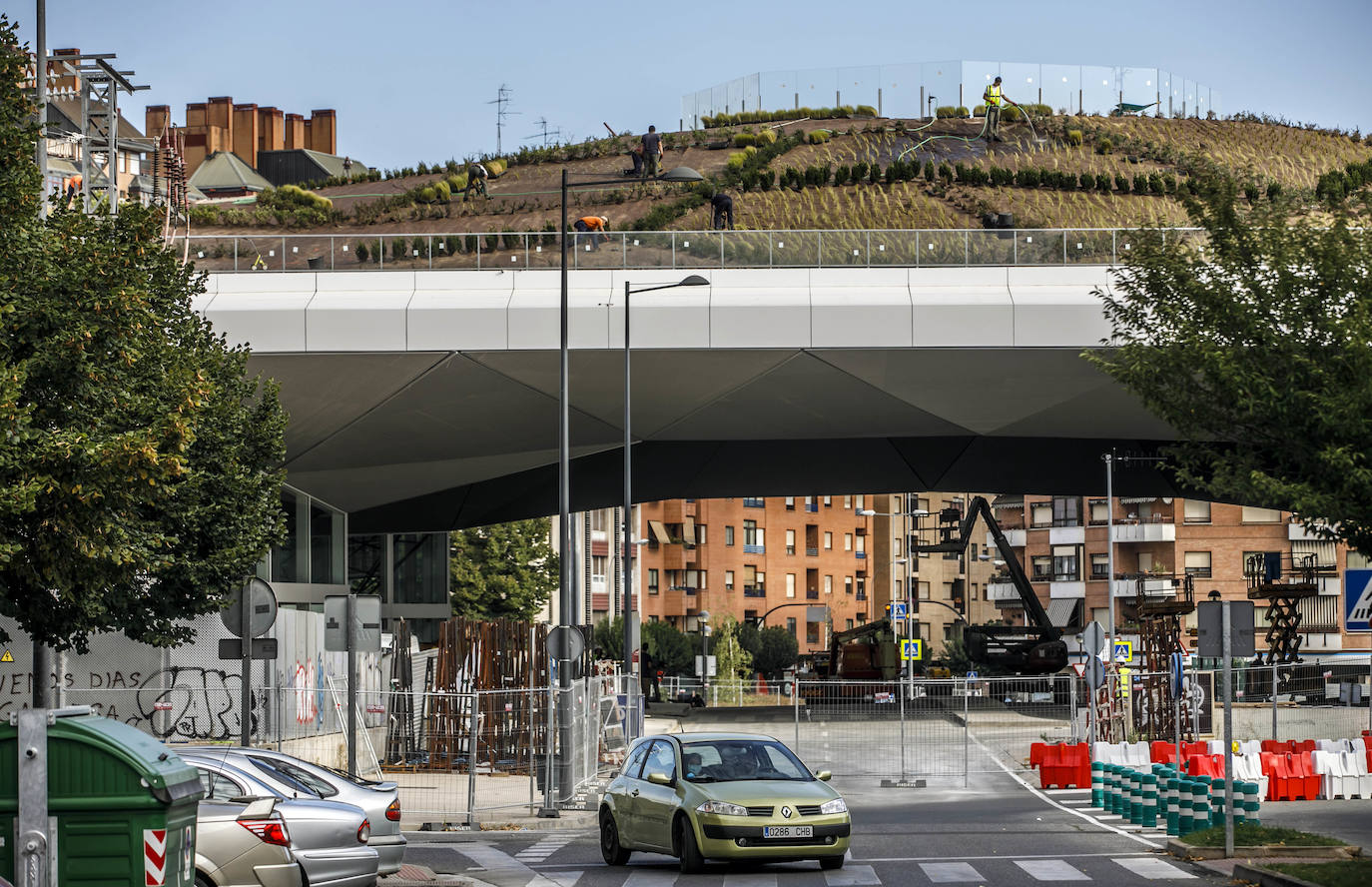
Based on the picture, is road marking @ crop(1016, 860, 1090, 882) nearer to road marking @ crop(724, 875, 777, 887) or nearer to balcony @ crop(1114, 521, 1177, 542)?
road marking @ crop(724, 875, 777, 887)

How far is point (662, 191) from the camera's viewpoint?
220 ft

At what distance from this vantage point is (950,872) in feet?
53.5

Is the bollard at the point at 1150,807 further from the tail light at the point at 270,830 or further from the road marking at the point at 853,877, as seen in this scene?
the tail light at the point at 270,830

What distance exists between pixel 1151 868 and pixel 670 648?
74813 mm

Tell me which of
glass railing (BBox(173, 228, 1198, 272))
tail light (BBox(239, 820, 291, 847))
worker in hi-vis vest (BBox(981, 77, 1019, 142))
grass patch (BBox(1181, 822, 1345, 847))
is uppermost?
worker in hi-vis vest (BBox(981, 77, 1019, 142))

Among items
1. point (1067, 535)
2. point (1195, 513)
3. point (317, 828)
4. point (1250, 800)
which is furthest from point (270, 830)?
point (1067, 535)

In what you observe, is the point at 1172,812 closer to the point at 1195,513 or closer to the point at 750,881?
the point at 750,881

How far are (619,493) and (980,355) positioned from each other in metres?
16.2

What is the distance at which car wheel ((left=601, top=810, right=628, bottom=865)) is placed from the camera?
17.6 m

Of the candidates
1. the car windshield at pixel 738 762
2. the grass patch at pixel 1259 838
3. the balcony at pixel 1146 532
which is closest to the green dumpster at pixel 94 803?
the car windshield at pixel 738 762

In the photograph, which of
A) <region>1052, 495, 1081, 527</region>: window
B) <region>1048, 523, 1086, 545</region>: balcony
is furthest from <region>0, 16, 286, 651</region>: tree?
<region>1052, 495, 1081, 527</region>: window

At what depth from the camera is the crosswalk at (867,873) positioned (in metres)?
15.5

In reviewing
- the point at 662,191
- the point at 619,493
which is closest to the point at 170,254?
the point at 619,493

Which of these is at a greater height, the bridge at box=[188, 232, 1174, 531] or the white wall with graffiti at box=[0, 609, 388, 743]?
the bridge at box=[188, 232, 1174, 531]
